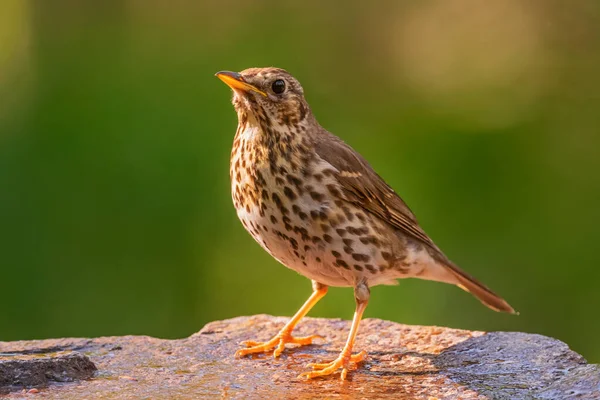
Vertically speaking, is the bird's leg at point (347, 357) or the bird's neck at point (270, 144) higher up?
the bird's neck at point (270, 144)

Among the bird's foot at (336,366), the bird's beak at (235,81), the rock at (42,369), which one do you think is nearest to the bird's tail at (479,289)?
the bird's foot at (336,366)

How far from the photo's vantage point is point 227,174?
6707 millimetres

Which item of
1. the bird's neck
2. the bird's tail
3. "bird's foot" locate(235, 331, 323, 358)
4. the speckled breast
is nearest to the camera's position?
the speckled breast

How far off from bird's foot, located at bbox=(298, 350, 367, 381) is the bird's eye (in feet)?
4.25

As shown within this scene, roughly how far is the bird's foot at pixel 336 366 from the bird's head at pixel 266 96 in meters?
1.16

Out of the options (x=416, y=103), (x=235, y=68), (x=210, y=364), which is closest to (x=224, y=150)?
(x=235, y=68)

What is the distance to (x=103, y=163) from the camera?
6.84m

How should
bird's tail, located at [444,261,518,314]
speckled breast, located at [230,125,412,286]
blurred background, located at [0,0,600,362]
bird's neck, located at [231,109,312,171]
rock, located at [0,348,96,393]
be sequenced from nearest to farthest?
rock, located at [0,348,96,393] < speckled breast, located at [230,125,412,286] < bird's neck, located at [231,109,312,171] < bird's tail, located at [444,261,518,314] < blurred background, located at [0,0,600,362]

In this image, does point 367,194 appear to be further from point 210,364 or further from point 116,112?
point 116,112

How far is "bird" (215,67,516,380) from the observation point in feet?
15.1

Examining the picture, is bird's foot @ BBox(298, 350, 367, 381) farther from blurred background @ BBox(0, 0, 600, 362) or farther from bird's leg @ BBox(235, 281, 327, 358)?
blurred background @ BBox(0, 0, 600, 362)

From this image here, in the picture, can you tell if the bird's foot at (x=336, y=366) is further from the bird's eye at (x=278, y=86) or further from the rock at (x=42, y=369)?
the bird's eye at (x=278, y=86)

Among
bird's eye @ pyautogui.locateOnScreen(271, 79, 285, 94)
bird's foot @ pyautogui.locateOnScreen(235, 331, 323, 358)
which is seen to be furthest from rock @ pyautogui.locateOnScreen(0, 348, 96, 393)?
bird's eye @ pyautogui.locateOnScreen(271, 79, 285, 94)

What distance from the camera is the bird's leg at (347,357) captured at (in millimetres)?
4453
